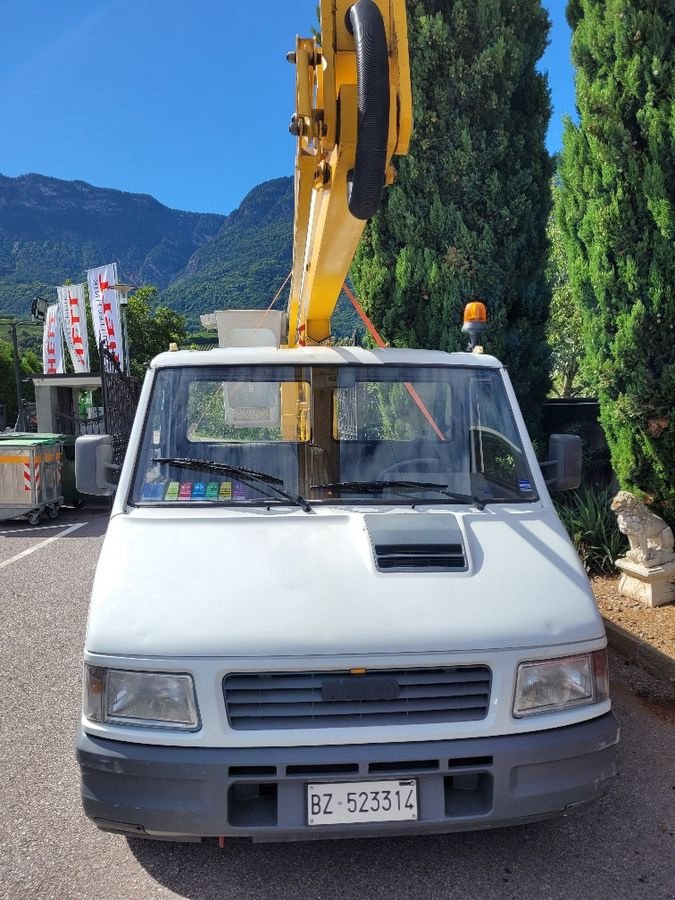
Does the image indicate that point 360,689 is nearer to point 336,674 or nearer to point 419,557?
point 336,674

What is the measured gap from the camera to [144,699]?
94.3 inches

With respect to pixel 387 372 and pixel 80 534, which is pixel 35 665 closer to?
pixel 387 372

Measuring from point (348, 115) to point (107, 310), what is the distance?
73.9 ft

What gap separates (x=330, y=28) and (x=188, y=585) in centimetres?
252

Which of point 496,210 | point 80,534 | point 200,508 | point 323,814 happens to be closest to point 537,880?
point 323,814

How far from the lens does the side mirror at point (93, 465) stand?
3.47m

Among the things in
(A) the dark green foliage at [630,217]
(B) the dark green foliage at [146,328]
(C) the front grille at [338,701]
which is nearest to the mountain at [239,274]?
(B) the dark green foliage at [146,328]

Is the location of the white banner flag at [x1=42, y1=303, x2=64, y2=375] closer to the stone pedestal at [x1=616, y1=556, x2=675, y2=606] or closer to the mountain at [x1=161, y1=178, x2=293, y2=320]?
the stone pedestal at [x1=616, y1=556, x2=675, y2=606]

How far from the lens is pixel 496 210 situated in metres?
8.10

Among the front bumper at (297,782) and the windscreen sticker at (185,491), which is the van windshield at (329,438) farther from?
the front bumper at (297,782)

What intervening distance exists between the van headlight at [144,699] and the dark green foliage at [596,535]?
4.81 meters

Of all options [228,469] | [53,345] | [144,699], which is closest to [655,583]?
[228,469]

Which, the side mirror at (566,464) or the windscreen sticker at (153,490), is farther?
the side mirror at (566,464)

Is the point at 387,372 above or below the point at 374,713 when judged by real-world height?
above
